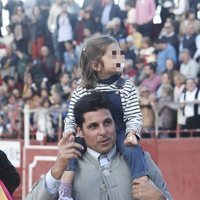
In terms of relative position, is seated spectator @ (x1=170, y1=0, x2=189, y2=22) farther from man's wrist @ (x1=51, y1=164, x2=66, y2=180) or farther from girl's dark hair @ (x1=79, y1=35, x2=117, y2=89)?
man's wrist @ (x1=51, y1=164, x2=66, y2=180)

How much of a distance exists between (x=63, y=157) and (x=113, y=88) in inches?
24.5

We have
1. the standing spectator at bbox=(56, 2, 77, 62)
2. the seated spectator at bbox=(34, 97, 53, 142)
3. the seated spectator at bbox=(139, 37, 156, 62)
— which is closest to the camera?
the seated spectator at bbox=(139, 37, 156, 62)

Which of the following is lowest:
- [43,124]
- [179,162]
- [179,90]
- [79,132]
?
[179,162]

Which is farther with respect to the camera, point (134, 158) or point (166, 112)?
point (166, 112)

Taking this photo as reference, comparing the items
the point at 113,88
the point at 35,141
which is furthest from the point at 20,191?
the point at 113,88

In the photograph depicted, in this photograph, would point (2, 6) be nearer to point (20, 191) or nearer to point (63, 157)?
point (20, 191)

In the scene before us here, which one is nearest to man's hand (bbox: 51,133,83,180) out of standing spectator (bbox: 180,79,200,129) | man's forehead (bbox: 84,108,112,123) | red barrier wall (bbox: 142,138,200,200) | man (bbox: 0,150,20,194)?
man's forehead (bbox: 84,108,112,123)

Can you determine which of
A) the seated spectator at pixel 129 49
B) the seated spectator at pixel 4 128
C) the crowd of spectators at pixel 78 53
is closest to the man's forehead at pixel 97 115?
the crowd of spectators at pixel 78 53

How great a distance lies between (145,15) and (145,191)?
8.92 m

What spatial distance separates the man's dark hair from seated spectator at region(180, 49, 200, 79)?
7461 mm

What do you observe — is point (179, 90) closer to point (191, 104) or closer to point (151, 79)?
point (191, 104)

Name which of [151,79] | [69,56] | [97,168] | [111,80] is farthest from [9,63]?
[97,168]

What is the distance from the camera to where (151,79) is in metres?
11.7

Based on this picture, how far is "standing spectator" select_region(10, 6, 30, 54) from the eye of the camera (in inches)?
595
